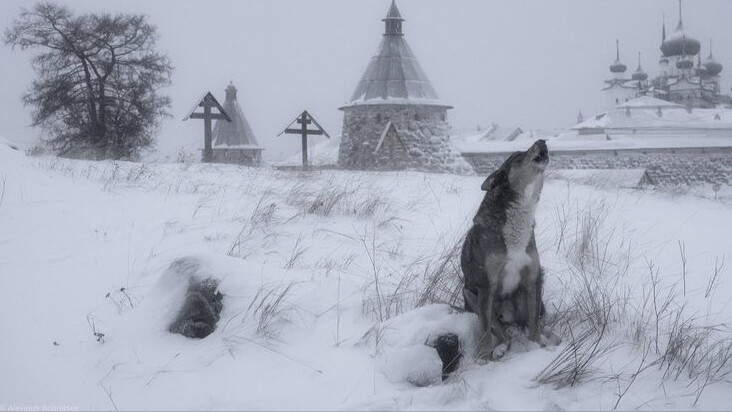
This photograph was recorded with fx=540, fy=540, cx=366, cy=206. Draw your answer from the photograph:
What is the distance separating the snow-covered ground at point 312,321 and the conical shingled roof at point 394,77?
54.8 feet

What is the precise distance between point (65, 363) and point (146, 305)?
56cm

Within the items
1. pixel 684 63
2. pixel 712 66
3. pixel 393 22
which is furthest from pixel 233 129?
pixel 712 66

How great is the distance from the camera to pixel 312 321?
9.73ft

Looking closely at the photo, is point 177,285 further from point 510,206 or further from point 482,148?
point 482,148

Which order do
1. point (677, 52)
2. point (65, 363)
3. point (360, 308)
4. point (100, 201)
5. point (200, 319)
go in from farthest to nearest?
point (677, 52) < point (100, 201) < point (360, 308) < point (200, 319) < point (65, 363)

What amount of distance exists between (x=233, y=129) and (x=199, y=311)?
96.0ft

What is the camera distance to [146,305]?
313cm

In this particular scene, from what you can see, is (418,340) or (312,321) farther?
(312,321)

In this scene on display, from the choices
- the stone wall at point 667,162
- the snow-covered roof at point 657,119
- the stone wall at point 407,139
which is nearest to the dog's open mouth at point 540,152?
the stone wall at point 407,139

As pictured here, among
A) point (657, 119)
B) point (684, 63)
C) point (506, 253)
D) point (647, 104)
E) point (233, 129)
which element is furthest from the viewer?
point (684, 63)

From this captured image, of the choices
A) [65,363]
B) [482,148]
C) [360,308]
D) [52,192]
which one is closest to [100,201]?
[52,192]

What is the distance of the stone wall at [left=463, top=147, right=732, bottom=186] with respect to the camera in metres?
33.0

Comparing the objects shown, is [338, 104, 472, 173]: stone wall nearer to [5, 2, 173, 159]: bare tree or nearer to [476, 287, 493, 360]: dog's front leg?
[5, 2, 173, 159]: bare tree

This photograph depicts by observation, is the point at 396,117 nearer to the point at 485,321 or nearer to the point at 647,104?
the point at 485,321
